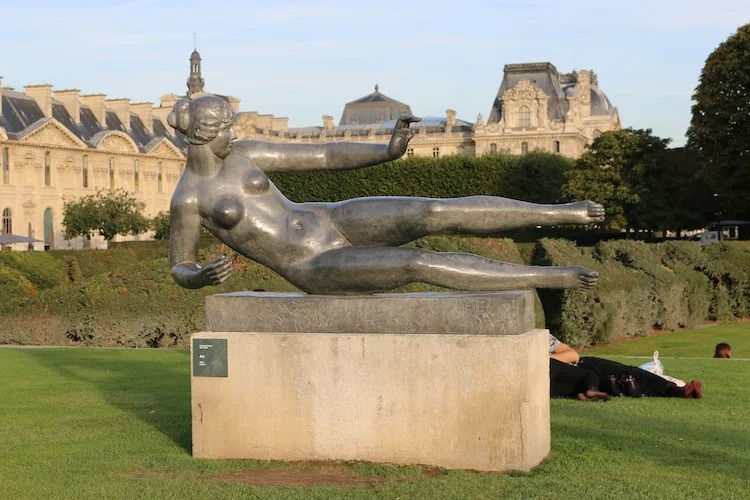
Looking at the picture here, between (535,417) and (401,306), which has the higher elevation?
(401,306)

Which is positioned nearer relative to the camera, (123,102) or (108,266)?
(108,266)

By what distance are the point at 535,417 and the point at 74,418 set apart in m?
3.07

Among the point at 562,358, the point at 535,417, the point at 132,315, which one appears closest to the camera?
the point at 535,417

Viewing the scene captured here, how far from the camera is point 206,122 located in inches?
224

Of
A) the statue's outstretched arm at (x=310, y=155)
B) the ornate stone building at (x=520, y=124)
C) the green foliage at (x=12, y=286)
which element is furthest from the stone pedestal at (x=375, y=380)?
the ornate stone building at (x=520, y=124)

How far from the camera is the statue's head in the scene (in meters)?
5.68

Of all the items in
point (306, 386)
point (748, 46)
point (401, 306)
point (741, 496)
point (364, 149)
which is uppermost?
point (748, 46)

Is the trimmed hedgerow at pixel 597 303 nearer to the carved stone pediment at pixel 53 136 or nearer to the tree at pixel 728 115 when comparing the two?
the tree at pixel 728 115

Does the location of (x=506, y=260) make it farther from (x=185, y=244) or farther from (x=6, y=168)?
(x=6, y=168)

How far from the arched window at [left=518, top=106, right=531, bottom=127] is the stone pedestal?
278 ft

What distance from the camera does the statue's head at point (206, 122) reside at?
18.6 feet

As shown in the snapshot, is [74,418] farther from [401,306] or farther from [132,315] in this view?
[132,315]

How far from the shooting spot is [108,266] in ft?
92.1

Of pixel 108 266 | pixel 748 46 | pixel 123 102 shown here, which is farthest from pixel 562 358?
pixel 123 102
